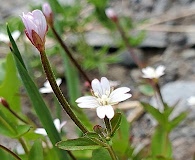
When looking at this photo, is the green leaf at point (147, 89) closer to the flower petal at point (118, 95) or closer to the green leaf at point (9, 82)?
the green leaf at point (9, 82)

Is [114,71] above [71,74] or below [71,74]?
above

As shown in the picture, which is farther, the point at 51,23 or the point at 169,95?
the point at 169,95

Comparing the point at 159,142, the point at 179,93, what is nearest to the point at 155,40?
the point at 179,93

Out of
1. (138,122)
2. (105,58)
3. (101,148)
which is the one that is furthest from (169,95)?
(101,148)

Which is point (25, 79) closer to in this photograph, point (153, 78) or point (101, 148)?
point (101, 148)

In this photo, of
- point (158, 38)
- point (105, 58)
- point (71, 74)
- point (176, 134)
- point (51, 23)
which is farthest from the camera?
point (158, 38)

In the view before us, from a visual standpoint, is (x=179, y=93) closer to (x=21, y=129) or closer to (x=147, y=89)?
(x=147, y=89)

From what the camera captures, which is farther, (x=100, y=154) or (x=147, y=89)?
(x=147, y=89)
